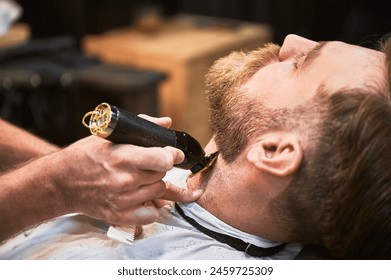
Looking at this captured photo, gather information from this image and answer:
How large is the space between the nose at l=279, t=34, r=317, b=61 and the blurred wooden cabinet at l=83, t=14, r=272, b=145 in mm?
733

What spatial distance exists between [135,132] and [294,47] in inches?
18.7

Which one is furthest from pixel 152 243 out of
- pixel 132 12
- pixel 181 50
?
pixel 132 12

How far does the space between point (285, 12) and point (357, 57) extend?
214 centimetres

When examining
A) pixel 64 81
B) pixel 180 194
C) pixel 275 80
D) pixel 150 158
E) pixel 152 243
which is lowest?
pixel 64 81

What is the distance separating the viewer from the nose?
52.3 inches

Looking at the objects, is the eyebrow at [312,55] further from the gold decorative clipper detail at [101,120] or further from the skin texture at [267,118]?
the gold decorative clipper detail at [101,120]

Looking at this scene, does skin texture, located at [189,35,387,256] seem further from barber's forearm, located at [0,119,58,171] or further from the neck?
barber's forearm, located at [0,119,58,171]

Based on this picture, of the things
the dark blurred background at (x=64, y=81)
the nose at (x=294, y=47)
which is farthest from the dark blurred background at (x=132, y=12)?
the nose at (x=294, y=47)

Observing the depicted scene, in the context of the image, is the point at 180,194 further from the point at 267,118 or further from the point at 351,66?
the point at 351,66

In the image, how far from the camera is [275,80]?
1261mm

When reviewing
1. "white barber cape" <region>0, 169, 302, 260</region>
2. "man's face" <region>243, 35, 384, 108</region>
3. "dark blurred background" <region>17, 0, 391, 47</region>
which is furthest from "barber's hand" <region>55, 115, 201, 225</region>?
"dark blurred background" <region>17, 0, 391, 47</region>

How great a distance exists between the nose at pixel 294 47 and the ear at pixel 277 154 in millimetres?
230

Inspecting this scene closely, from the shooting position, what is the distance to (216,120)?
132 cm
